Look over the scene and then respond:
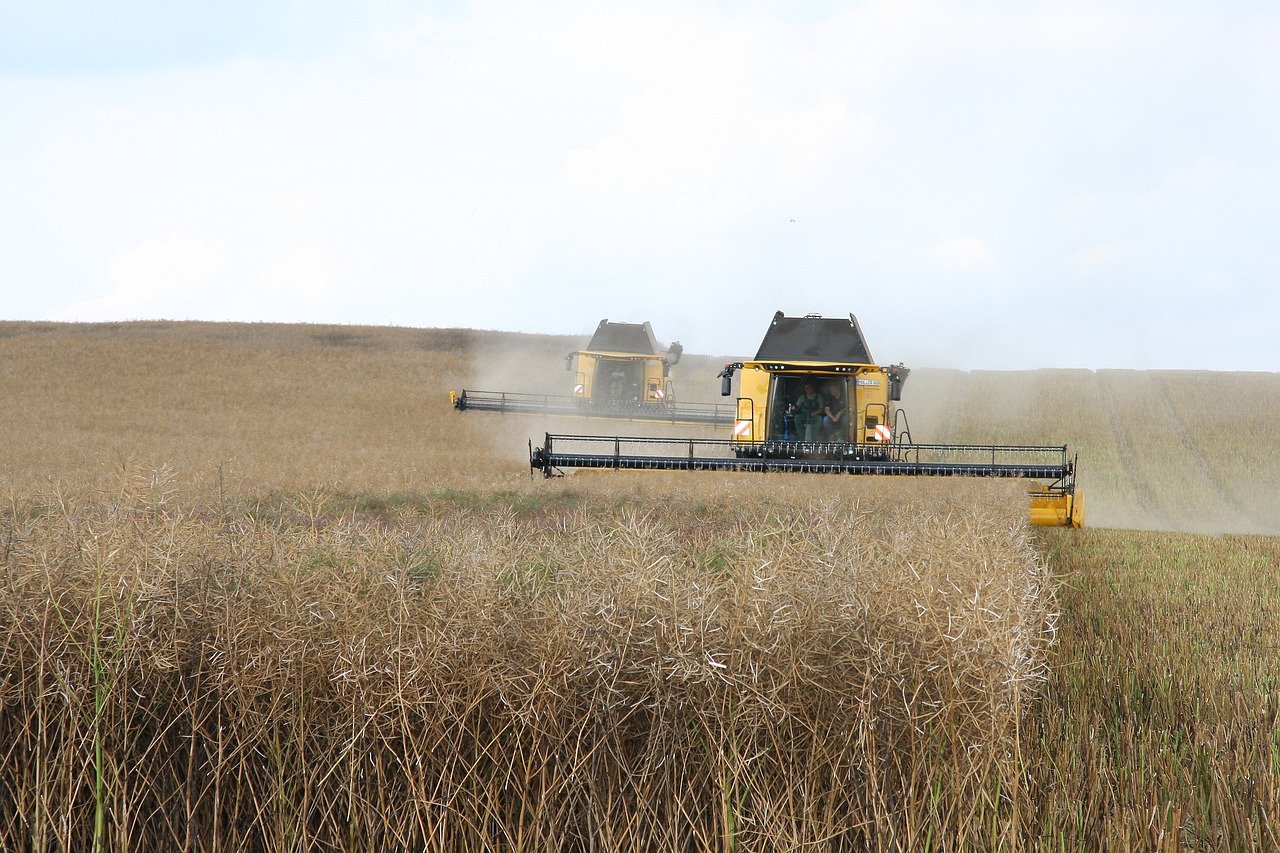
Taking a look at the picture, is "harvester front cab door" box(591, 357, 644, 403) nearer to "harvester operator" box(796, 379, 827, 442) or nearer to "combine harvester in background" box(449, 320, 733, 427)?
"combine harvester in background" box(449, 320, 733, 427)

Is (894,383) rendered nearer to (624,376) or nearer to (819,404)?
(819,404)

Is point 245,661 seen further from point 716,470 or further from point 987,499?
point 716,470

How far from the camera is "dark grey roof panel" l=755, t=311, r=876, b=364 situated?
1452 cm

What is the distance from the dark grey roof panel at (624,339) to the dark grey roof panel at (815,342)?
8498mm

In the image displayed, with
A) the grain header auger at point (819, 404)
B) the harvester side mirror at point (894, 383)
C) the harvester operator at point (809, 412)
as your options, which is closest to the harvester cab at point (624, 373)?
the grain header auger at point (819, 404)

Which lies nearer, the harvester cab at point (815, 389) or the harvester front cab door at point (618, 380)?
the harvester cab at point (815, 389)

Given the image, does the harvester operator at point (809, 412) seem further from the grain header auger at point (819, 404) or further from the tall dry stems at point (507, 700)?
the tall dry stems at point (507, 700)

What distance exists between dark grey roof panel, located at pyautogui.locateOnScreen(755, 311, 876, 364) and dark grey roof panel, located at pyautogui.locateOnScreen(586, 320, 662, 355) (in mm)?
8498

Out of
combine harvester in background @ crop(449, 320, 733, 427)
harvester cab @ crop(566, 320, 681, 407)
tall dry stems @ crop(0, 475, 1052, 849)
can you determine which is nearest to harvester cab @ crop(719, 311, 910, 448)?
combine harvester in background @ crop(449, 320, 733, 427)

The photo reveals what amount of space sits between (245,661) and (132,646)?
1.27 feet

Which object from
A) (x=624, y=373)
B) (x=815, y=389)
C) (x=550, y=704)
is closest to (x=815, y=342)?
(x=815, y=389)

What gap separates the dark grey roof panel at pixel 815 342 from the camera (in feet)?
47.6

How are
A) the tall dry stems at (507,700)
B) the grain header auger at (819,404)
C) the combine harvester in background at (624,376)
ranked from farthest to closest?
the combine harvester in background at (624,376) < the grain header auger at (819,404) < the tall dry stems at (507,700)

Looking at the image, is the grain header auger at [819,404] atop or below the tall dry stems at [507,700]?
atop
